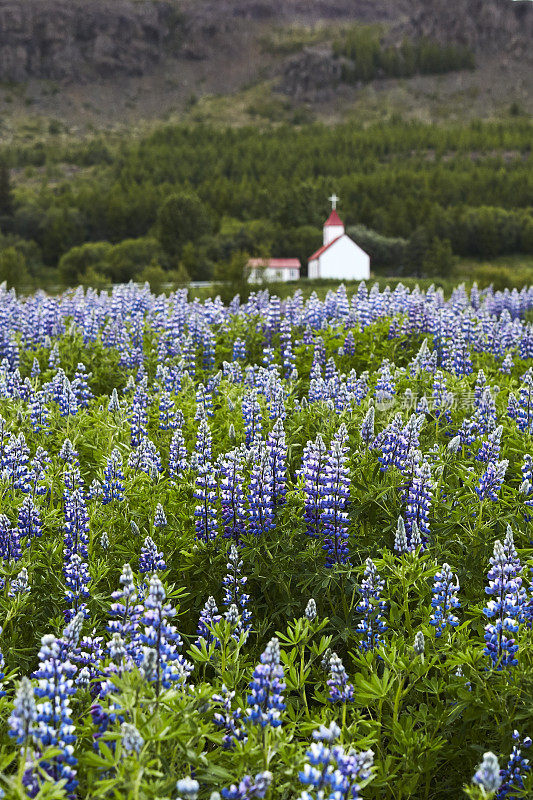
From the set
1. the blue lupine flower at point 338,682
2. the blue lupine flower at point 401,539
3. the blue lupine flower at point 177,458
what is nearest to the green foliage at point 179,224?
the blue lupine flower at point 177,458

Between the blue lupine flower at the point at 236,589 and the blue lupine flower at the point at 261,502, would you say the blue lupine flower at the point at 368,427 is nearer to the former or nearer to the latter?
the blue lupine flower at the point at 261,502

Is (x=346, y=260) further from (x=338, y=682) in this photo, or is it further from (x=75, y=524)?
(x=338, y=682)

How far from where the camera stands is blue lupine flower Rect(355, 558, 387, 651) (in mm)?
3475

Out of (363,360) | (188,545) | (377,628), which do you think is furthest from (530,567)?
(363,360)

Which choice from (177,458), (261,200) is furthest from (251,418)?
(261,200)

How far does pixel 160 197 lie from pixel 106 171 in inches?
1901

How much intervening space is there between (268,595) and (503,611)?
1.45m

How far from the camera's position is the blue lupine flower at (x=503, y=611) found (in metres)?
3.01

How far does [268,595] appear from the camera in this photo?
164 inches

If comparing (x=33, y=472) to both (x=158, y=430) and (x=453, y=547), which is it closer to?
(x=158, y=430)

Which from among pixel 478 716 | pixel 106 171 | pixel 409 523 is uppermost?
pixel 106 171

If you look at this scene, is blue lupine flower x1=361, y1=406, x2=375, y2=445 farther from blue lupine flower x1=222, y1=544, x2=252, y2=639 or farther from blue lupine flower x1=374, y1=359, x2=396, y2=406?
blue lupine flower x1=222, y1=544, x2=252, y2=639

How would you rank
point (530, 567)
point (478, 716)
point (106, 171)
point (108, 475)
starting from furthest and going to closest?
point (106, 171) → point (108, 475) → point (530, 567) → point (478, 716)

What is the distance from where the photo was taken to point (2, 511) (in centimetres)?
427
